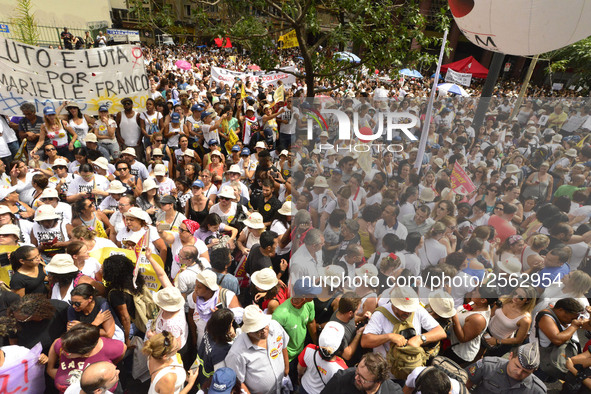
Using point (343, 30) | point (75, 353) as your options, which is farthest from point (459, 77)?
point (75, 353)

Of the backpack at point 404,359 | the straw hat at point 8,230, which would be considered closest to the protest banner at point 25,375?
the straw hat at point 8,230

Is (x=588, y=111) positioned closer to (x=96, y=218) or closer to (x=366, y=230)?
(x=366, y=230)

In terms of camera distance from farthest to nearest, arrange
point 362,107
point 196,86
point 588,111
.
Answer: point 196,86 → point 588,111 → point 362,107

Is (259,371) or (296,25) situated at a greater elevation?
(296,25)

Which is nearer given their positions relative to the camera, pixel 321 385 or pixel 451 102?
pixel 321 385

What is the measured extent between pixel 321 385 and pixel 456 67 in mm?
21596

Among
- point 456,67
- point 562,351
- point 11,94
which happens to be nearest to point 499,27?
point 562,351

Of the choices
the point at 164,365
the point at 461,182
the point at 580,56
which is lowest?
the point at 164,365

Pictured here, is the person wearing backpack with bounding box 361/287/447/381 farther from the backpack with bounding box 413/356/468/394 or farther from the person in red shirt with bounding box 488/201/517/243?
the person in red shirt with bounding box 488/201/517/243

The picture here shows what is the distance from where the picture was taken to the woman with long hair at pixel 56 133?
6.33 metres

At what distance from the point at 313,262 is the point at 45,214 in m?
3.27

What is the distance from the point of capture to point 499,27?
3.75m

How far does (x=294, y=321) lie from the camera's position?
10.5ft

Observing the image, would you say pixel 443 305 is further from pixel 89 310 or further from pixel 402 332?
pixel 89 310
